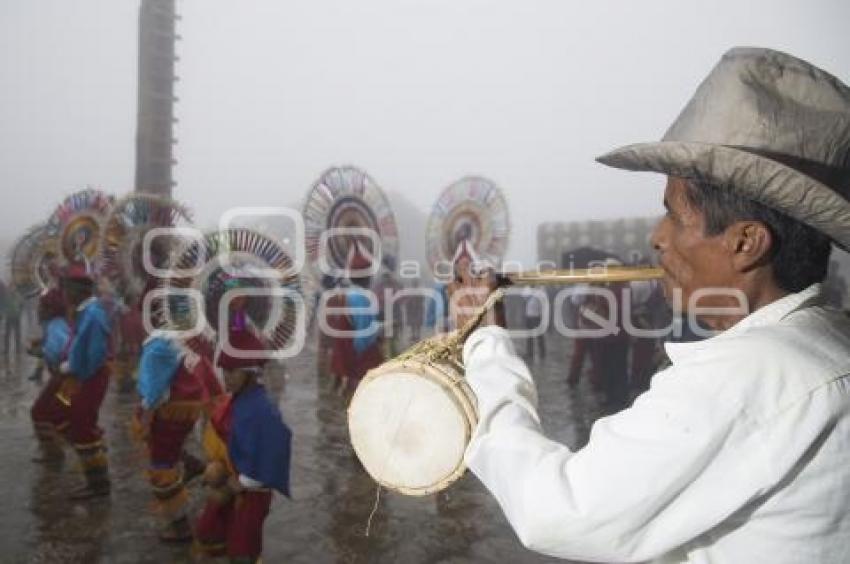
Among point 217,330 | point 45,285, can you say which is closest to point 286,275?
point 217,330

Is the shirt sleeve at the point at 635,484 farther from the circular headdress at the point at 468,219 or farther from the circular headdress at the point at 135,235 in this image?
the circular headdress at the point at 468,219

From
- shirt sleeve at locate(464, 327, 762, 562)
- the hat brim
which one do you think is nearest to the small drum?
shirt sleeve at locate(464, 327, 762, 562)

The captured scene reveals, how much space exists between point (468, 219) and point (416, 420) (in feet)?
23.6

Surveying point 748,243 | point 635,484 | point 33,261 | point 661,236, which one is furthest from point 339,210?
point 635,484

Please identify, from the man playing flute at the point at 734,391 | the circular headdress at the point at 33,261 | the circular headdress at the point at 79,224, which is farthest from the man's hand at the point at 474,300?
the circular headdress at the point at 33,261

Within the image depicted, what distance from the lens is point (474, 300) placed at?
1.76 m

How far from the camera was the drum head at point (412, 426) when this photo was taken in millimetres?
1795

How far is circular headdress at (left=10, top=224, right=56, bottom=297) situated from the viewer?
8.41 metres

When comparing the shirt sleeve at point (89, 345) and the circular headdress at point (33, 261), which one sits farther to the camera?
the circular headdress at point (33, 261)

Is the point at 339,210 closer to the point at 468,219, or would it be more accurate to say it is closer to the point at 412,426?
the point at 468,219

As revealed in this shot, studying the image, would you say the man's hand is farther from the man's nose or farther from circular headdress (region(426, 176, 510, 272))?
circular headdress (region(426, 176, 510, 272))

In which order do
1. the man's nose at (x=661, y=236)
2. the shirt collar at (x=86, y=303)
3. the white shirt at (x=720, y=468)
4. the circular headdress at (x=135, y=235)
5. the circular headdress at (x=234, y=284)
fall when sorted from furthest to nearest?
the shirt collar at (x=86, y=303) → the circular headdress at (x=135, y=235) → the circular headdress at (x=234, y=284) → the man's nose at (x=661, y=236) → the white shirt at (x=720, y=468)

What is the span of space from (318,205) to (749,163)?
615 centimetres

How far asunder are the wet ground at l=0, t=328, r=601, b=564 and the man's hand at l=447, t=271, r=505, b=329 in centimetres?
307
